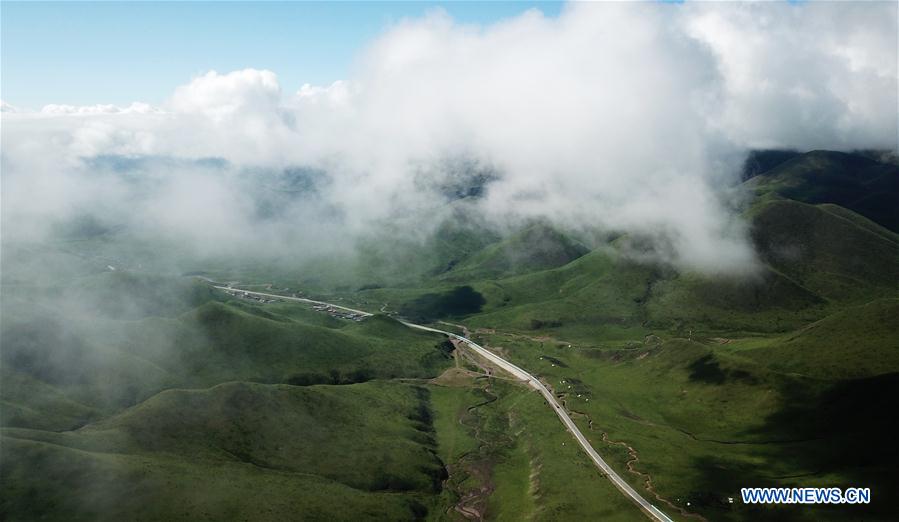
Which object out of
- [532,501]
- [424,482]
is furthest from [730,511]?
[424,482]

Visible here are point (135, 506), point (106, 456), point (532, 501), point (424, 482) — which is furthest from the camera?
point (424, 482)

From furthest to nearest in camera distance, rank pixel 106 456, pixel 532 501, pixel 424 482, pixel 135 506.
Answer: pixel 424 482
pixel 532 501
pixel 106 456
pixel 135 506

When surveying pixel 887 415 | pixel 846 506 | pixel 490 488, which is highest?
pixel 887 415

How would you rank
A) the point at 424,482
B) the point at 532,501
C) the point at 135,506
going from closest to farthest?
the point at 135,506
the point at 532,501
the point at 424,482

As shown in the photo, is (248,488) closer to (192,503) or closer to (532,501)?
(192,503)

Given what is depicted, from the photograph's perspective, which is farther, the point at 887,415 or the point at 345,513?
the point at 887,415

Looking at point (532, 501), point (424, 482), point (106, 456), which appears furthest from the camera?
point (424, 482)

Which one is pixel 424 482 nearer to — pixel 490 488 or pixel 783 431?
pixel 490 488

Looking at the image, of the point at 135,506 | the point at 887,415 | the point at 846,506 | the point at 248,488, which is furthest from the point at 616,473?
the point at 135,506

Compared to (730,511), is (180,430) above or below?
above
